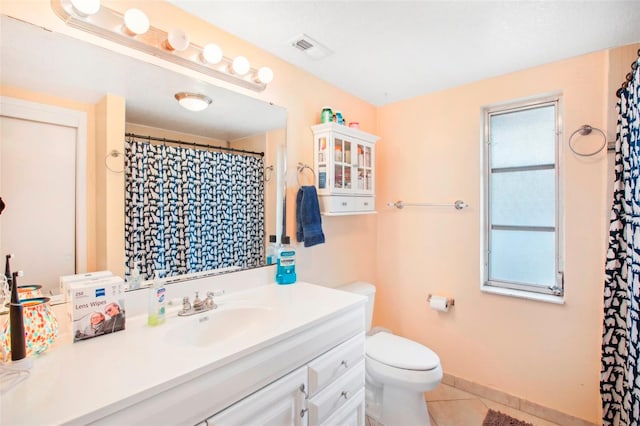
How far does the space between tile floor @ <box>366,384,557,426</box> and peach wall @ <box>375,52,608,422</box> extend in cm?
11

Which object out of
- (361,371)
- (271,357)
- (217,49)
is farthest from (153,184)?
(361,371)

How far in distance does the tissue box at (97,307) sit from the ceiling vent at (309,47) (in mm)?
1384

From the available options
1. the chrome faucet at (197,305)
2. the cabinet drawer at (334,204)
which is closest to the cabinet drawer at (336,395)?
the chrome faucet at (197,305)

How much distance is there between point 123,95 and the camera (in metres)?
1.19

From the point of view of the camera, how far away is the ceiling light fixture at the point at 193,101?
53.5 inches

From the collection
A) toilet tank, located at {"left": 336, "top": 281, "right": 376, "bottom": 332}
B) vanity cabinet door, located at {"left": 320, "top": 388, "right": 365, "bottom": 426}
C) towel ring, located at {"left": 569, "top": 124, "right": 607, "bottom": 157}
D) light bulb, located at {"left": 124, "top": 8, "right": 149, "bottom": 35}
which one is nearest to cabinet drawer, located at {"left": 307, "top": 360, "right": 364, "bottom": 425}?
vanity cabinet door, located at {"left": 320, "top": 388, "right": 365, "bottom": 426}

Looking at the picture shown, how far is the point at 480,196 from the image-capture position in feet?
6.79

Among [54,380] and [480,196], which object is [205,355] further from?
[480,196]

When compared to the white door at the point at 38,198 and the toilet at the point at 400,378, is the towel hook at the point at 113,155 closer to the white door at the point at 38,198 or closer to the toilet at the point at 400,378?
the white door at the point at 38,198

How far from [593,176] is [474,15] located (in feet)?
3.77

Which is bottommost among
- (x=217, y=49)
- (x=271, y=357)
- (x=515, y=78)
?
(x=271, y=357)

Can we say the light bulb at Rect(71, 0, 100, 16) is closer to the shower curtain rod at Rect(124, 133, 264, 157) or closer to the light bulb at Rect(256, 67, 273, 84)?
the shower curtain rod at Rect(124, 133, 264, 157)

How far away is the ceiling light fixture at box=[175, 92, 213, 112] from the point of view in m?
1.36

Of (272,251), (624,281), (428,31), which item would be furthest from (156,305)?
(624,281)
